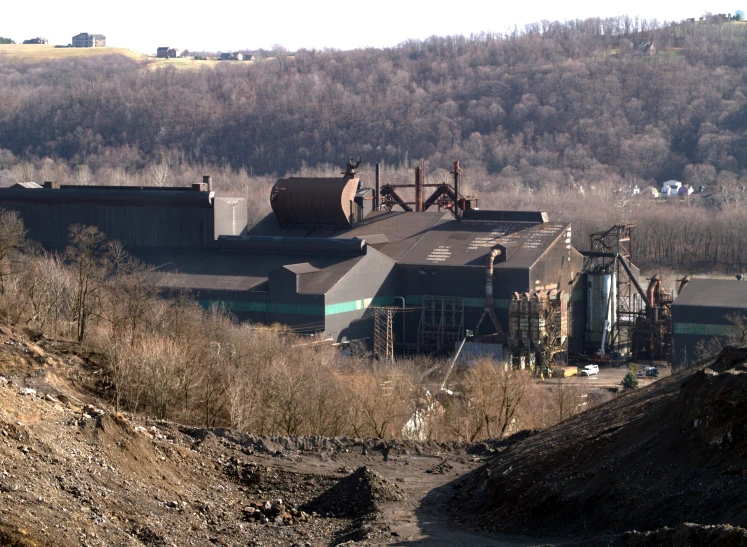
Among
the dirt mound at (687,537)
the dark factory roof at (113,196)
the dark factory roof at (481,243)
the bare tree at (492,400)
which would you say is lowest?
the bare tree at (492,400)

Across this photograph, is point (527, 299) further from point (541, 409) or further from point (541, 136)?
point (541, 136)

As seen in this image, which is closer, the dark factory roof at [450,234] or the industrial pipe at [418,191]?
the dark factory roof at [450,234]

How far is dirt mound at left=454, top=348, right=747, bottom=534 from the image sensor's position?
16.3 meters

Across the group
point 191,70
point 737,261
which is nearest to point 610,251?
point 737,261

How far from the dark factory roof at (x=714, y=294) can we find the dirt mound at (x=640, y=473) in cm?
2849

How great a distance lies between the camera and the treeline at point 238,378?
28.2 m

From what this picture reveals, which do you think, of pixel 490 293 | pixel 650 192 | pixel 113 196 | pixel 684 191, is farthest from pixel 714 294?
pixel 684 191

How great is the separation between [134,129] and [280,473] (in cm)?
15062

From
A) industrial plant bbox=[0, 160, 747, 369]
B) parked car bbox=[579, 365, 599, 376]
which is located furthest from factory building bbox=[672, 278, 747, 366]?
parked car bbox=[579, 365, 599, 376]

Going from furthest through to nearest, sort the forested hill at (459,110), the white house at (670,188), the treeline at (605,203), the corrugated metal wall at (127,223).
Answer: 1. the forested hill at (459,110)
2. the white house at (670,188)
3. the treeline at (605,203)
4. the corrugated metal wall at (127,223)

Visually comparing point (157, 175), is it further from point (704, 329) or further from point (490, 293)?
point (704, 329)

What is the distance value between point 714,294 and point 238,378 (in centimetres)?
2837

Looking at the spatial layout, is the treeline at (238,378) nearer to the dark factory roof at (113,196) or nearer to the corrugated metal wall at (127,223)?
the corrugated metal wall at (127,223)

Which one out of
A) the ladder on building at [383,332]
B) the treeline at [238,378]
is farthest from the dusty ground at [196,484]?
the ladder on building at [383,332]
